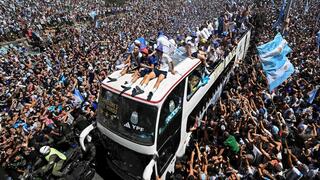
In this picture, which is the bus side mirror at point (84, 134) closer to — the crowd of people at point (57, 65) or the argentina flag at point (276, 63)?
the crowd of people at point (57, 65)

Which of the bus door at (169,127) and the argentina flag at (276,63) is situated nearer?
the bus door at (169,127)

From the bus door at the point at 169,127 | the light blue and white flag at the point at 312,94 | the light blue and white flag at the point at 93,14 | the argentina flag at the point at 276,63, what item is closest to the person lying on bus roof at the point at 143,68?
the bus door at the point at 169,127

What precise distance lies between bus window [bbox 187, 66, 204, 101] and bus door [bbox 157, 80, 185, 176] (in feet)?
1.36

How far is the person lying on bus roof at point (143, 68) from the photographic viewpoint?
21.4 ft

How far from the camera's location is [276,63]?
8.83m

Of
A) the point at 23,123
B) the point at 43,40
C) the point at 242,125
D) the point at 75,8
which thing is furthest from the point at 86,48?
the point at 75,8

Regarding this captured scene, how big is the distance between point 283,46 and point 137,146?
588 cm

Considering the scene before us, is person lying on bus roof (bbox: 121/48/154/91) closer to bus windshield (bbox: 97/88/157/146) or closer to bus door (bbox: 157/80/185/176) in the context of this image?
bus windshield (bbox: 97/88/157/146)

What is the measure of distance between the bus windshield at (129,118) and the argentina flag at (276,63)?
4208 mm

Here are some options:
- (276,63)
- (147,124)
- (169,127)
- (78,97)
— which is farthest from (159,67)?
(276,63)

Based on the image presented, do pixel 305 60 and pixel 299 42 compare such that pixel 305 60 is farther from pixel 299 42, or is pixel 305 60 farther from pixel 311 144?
pixel 311 144

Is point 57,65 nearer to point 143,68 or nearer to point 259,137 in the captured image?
point 143,68

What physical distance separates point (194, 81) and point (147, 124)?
86.0 inches

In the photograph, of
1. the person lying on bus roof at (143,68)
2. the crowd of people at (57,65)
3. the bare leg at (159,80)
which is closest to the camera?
the bare leg at (159,80)
